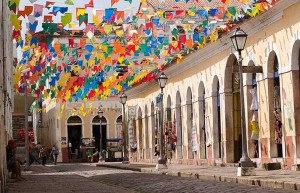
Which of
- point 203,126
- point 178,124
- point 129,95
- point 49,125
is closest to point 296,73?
point 203,126

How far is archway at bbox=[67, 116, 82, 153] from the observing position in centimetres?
5872

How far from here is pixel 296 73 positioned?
18.8 m

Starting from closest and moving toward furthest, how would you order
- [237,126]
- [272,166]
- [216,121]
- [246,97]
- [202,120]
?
[272,166], [246,97], [237,126], [216,121], [202,120]

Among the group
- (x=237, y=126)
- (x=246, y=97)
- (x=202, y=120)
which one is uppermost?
(x=246, y=97)

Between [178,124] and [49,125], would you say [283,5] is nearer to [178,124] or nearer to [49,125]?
[178,124]

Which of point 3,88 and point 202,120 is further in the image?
point 202,120

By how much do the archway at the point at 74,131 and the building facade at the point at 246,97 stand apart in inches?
854

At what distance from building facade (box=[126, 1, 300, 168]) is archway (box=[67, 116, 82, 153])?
21.7 meters

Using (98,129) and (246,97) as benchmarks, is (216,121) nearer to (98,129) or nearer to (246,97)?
(246,97)

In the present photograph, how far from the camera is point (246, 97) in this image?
74.9 ft

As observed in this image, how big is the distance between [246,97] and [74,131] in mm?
38274

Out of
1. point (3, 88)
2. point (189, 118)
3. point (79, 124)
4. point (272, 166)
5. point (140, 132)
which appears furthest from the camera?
point (79, 124)

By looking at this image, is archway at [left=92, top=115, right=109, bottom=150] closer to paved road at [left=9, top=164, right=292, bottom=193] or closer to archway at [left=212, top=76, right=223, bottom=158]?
archway at [left=212, top=76, right=223, bottom=158]

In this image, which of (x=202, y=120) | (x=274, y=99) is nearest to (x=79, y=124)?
(x=202, y=120)
